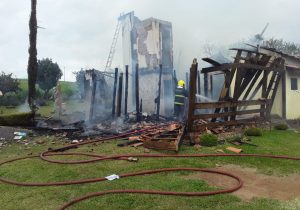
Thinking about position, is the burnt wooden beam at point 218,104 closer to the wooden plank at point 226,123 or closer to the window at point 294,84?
the wooden plank at point 226,123

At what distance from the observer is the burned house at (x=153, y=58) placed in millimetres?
19453

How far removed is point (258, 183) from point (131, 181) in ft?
7.48

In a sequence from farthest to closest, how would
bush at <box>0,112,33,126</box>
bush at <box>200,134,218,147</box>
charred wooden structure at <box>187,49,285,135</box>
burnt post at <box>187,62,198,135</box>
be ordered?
bush at <box>0,112,33,126</box> < charred wooden structure at <box>187,49,285,135</box> < burnt post at <box>187,62,198,135</box> < bush at <box>200,134,218,147</box>

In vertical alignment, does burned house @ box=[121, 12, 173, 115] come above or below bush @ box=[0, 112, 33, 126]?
above

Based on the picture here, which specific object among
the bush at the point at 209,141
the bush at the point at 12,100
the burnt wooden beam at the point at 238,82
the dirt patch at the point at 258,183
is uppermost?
the burnt wooden beam at the point at 238,82

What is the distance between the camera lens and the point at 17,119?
43.8 feet

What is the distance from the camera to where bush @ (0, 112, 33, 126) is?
1298 centimetres

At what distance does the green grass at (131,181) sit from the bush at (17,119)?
383cm

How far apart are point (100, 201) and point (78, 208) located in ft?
1.20

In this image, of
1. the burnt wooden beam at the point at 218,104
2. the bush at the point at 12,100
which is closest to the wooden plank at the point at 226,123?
the burnt wooden beam at the point at 218,104

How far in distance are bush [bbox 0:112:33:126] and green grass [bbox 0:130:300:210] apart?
12.6 feet

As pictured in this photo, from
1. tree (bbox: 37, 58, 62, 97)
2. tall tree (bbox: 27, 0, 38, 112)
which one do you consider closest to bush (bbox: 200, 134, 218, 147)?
tall tree (bbox: 27, 0, 38, 112)

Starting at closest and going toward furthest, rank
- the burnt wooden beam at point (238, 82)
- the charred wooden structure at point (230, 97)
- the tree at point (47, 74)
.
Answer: the charred wooden structure at point (230, 97)
the burnt wooden beam at point (238, 82)
the tree at point (47, 74)

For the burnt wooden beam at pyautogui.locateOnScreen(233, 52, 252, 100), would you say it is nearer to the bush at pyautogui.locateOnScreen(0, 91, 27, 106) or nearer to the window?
the window
